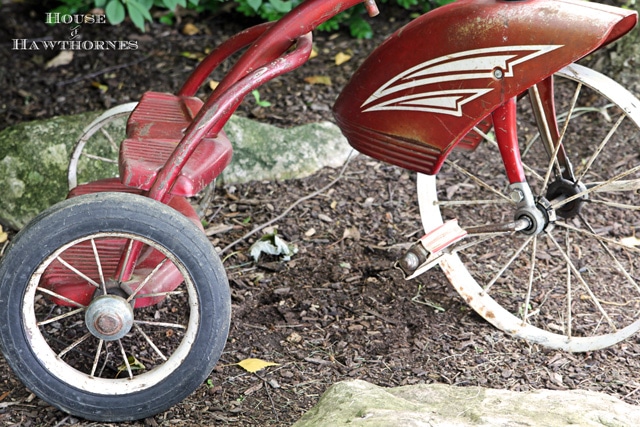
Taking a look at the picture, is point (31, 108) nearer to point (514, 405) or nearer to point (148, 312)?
point (148, 312)

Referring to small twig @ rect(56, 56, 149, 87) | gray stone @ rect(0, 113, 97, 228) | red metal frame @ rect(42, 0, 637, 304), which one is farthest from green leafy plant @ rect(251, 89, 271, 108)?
red metal frame @ rect(42, 0, 637, 304)

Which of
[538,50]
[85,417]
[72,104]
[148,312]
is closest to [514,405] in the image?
[538,50]

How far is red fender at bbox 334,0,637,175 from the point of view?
7.50ft

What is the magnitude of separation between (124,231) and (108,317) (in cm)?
28

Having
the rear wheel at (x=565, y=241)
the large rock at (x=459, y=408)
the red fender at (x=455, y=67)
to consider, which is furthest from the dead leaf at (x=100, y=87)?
the large rock at (x=459, y=408)

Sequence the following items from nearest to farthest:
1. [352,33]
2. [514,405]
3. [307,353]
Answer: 1. [514,405]
2. [307,353]
3. [352,33]

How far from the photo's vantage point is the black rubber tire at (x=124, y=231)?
7.36 feet

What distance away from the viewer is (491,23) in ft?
7.70

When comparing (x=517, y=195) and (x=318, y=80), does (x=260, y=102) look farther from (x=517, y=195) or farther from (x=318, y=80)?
(x=517, y=195)

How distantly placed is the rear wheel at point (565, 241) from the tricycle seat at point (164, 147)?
86 cm

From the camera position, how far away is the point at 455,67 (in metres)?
2.43

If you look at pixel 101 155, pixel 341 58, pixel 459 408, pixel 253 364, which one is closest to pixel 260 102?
pixel 341 58

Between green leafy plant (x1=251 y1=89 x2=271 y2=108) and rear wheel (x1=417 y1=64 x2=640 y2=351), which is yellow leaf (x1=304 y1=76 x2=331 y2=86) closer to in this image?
green leafy plant (x1=251 y1=89 x2=271 y2=108)

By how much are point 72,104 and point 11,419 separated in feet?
7.26
